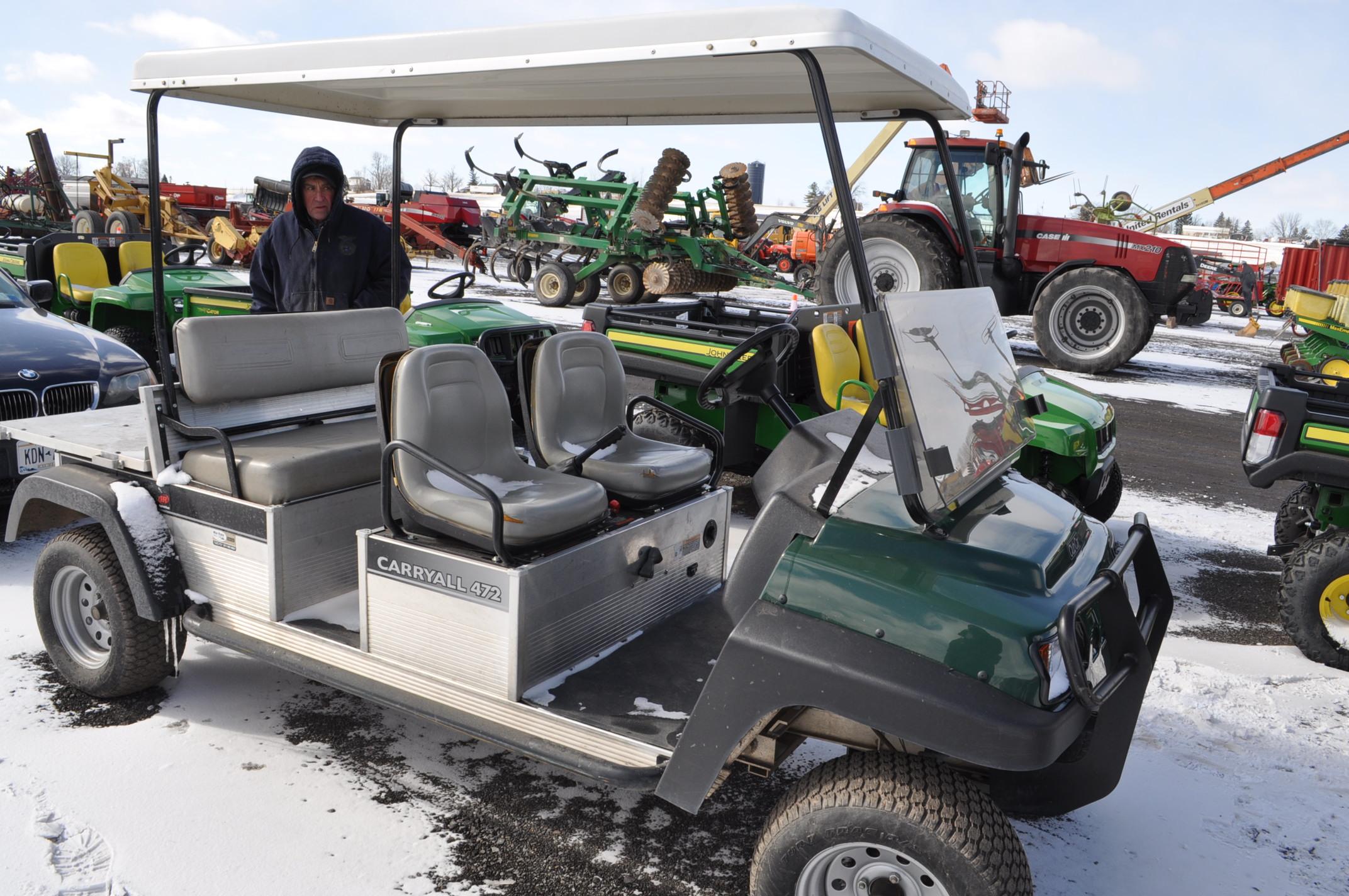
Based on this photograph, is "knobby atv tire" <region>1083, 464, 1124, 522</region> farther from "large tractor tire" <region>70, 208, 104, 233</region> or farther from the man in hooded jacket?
"large tractor tire" <region>70, 208, 104, 233</region>

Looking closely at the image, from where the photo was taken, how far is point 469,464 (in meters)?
3.31

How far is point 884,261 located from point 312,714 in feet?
30.3

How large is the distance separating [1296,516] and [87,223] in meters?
21.4

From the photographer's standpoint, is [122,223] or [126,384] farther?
[122,223]

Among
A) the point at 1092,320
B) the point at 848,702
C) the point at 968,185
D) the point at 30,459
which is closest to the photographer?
the point at 848,702

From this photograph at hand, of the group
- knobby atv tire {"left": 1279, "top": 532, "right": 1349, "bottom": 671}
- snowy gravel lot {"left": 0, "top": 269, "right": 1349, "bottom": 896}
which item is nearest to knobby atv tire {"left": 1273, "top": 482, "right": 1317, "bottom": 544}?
knobby atv tire {"left": 1279, "top": 532, "right": 1349, "bottom": 671}

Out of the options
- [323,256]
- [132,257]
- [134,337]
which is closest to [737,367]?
[323,256]

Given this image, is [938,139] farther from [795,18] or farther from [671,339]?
[671,339]

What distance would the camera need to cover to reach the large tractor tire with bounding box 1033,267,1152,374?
456 inches

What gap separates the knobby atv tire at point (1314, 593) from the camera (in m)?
4.05

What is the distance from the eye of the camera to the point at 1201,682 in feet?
12.6

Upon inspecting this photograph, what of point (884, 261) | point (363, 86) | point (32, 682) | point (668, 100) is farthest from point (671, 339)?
point (884, 261)

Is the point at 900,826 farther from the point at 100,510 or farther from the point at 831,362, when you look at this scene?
the point at 831,362

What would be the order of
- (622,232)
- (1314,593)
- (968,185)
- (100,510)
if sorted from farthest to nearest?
1. (622,232)
2. (968,185)
3. (1314,593)
4. (100,510)
